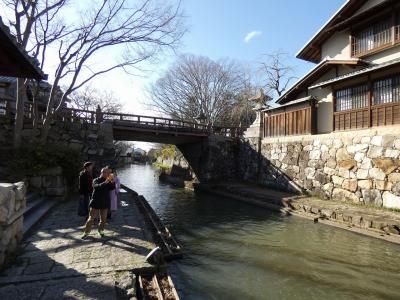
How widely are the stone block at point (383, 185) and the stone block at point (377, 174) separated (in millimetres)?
167

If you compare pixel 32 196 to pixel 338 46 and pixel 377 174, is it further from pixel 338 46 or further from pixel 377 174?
pixel 338 46

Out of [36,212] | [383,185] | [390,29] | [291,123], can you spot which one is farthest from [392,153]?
[36,212]

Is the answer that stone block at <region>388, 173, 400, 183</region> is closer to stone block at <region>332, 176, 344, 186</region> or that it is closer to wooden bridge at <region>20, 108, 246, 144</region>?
stone block at <region>332, 176, 344, 186</region>

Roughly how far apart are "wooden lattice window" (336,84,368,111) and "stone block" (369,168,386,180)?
3.09 metres

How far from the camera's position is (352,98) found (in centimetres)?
1634

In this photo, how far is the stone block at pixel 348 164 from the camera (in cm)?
1566

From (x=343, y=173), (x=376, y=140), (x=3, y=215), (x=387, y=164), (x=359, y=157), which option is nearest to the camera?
(x=3, y=215)

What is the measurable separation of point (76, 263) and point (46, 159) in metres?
9.38

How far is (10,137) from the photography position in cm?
1700

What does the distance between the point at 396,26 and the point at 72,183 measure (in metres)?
16.3

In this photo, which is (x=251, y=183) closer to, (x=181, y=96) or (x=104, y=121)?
(x=104, y=121)

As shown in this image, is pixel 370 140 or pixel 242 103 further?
pixel 242 103

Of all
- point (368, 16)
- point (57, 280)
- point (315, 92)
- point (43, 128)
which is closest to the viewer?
point (57, 280)

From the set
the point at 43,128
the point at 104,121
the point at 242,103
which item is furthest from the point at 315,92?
the point at 242,103
